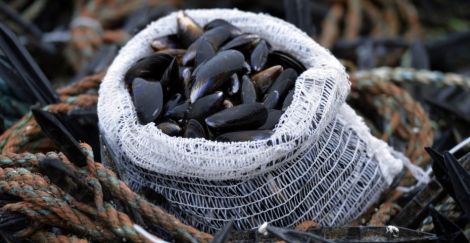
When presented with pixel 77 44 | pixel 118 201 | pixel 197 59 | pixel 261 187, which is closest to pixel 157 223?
pixel 118 201

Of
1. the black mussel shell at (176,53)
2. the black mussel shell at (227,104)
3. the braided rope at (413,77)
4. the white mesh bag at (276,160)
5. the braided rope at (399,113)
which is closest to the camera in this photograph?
the white mesh bag at (276,160)

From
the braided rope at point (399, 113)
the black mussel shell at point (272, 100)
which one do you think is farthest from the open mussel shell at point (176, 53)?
the braided rope at point (399, 113)

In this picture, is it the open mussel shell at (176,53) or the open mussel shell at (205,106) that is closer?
the open mussel shell at (205,106)

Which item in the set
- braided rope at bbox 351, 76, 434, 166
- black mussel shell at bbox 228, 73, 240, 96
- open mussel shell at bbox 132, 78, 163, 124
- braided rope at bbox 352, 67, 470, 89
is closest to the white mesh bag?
open mussel shell at bbox 132, 78, 163, 124

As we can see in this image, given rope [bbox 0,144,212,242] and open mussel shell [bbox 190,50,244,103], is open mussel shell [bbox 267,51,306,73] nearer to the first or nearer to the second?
open mussel shell [bbox 190,50,244,103]

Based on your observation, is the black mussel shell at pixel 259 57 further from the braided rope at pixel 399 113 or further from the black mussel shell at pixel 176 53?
the braided rope at pixel 399 113

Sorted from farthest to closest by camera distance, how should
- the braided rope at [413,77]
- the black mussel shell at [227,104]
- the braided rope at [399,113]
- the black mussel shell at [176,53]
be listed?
the braided rope at [413,77]
the braided rope at [399,113]
the black mussel shell at [176,53]
the black mussel shell at [227,104]

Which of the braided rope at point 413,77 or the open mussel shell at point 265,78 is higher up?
the open mussel shell at point 265,78
